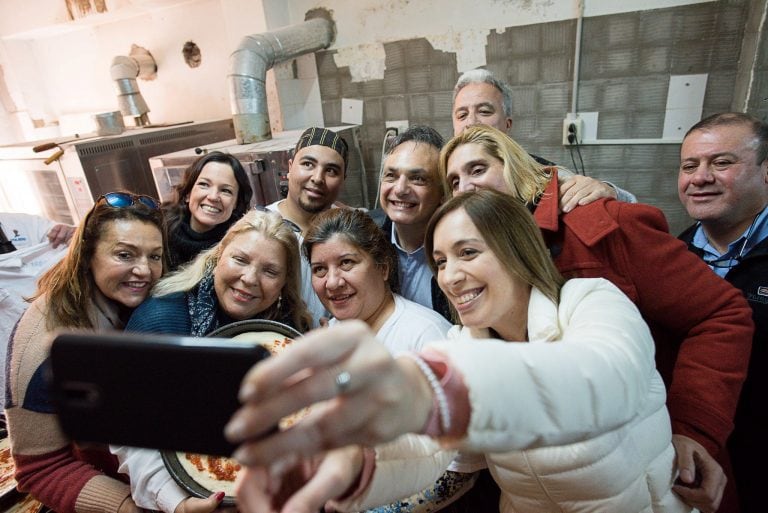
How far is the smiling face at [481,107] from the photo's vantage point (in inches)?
74.3

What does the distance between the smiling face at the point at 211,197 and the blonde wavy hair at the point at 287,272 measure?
0.45 metres

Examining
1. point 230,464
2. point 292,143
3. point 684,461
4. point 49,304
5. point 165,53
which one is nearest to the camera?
point 684,461

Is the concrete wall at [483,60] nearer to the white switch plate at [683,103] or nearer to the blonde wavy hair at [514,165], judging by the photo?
the white switch plate at [683,103]

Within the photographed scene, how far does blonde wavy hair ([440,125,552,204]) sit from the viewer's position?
126 cm

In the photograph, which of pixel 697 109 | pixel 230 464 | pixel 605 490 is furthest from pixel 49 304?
pixel 697 109

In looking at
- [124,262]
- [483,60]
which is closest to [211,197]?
[124,262]

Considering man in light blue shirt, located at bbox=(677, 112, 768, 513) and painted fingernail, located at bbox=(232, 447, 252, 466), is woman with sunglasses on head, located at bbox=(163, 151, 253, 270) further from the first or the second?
man in light blue shirt, located at bbox=(677, 112, 768, 513)

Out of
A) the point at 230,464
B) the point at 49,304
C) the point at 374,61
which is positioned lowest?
the point at 230,464

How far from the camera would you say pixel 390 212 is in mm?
1624

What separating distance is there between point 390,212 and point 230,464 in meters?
1.03

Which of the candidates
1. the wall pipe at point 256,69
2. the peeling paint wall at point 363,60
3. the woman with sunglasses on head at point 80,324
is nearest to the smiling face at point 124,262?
the woman with sunglasses on head at point 80,324

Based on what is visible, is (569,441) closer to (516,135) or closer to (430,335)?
(430,335)

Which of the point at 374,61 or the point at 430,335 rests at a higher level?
the point at 374,61

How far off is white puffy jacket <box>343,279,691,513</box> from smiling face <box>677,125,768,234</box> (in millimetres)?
929
